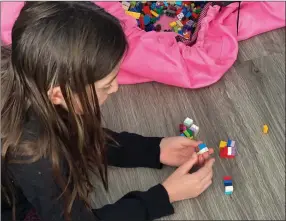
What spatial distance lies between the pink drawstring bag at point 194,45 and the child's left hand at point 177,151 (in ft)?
0.81

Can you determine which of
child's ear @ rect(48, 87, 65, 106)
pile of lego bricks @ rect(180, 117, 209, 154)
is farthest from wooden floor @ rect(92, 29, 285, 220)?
child's ear @ rect(48, 87, 65, 106)

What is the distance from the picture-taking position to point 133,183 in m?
1.24

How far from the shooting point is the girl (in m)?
0.81

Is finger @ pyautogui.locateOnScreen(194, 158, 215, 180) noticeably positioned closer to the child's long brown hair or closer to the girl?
the girl

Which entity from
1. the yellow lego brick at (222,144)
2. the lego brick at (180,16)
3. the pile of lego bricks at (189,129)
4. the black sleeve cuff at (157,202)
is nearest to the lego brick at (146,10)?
the lego brick at (180,16)

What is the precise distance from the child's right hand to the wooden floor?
0.05 metres

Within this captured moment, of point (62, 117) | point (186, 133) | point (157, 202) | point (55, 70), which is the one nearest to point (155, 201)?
point (157, 202)

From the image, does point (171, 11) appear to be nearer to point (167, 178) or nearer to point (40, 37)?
point (167, 178)

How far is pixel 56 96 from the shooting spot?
0.86 m

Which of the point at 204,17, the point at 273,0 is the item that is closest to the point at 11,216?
the point at 204,17

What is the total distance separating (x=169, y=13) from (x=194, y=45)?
0.78 ft

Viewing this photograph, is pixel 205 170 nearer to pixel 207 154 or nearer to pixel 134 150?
pixel 207 154

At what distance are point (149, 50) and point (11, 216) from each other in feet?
2.16

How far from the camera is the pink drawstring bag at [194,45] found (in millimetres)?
1373
